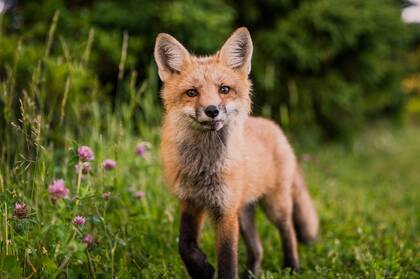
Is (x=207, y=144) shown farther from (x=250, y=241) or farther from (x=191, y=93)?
(x=250, y=241)

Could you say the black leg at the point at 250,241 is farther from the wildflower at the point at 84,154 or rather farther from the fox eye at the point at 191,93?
the wildflower at the point at 84,154

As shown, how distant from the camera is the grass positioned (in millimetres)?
2816

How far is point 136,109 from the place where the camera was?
7.19 m

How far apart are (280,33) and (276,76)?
70 centimetres

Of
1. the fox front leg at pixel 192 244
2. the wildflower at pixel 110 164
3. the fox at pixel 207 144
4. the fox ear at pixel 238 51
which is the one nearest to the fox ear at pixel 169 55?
the fox at pixel 207 144

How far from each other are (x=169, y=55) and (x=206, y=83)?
0.46m

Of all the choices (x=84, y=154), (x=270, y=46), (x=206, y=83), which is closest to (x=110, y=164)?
(x=84, y=154)

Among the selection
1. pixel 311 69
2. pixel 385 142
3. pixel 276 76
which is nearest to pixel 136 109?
pixel 276 76

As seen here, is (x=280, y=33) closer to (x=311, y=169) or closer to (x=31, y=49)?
(x=311, y=169)

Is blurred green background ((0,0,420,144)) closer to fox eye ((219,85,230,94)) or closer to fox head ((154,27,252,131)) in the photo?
fox head ((154,27,252,131))

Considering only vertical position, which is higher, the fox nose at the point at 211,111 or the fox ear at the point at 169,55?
the fox ear at the point at 169,55

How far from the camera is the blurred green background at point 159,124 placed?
3.27 meters

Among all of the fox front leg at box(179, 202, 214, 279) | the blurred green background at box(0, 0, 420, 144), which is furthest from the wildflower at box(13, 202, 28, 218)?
the blurred green background at box(0, 0, 420, 144)

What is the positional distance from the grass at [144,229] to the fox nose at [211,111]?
751 mm
